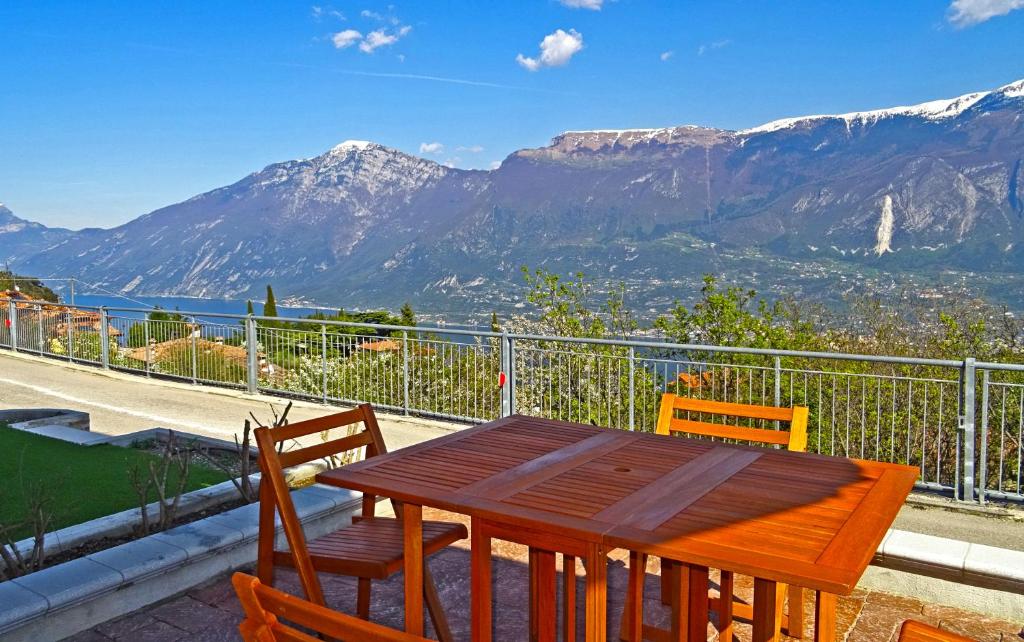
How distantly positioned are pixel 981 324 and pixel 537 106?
573ft

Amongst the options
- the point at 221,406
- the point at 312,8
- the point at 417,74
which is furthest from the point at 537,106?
the point at 221,406

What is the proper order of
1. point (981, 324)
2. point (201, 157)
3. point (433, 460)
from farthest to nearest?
point (201, 157) → point (981, 324) → point (433, 460)

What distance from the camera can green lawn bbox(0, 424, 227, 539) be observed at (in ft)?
17.1

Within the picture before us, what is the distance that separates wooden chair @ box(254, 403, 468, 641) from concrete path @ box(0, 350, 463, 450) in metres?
4.01

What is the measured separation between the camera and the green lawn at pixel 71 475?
5.21m

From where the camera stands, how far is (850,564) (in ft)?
6.75

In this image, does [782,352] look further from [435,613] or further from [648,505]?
[648,505]

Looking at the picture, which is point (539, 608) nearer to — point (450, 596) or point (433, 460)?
point (433, 460)

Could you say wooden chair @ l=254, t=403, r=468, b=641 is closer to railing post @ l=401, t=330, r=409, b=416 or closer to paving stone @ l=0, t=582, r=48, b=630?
paving stone @ l=0, t=582, r=48, b=630

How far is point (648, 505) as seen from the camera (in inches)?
101

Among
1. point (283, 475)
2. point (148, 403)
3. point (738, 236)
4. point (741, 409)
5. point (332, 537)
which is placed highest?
point (738, 236)

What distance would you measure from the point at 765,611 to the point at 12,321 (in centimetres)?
1575

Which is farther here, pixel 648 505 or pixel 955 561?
pixel 955 561

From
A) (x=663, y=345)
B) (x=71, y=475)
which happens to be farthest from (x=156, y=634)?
(x=663, y=345)
